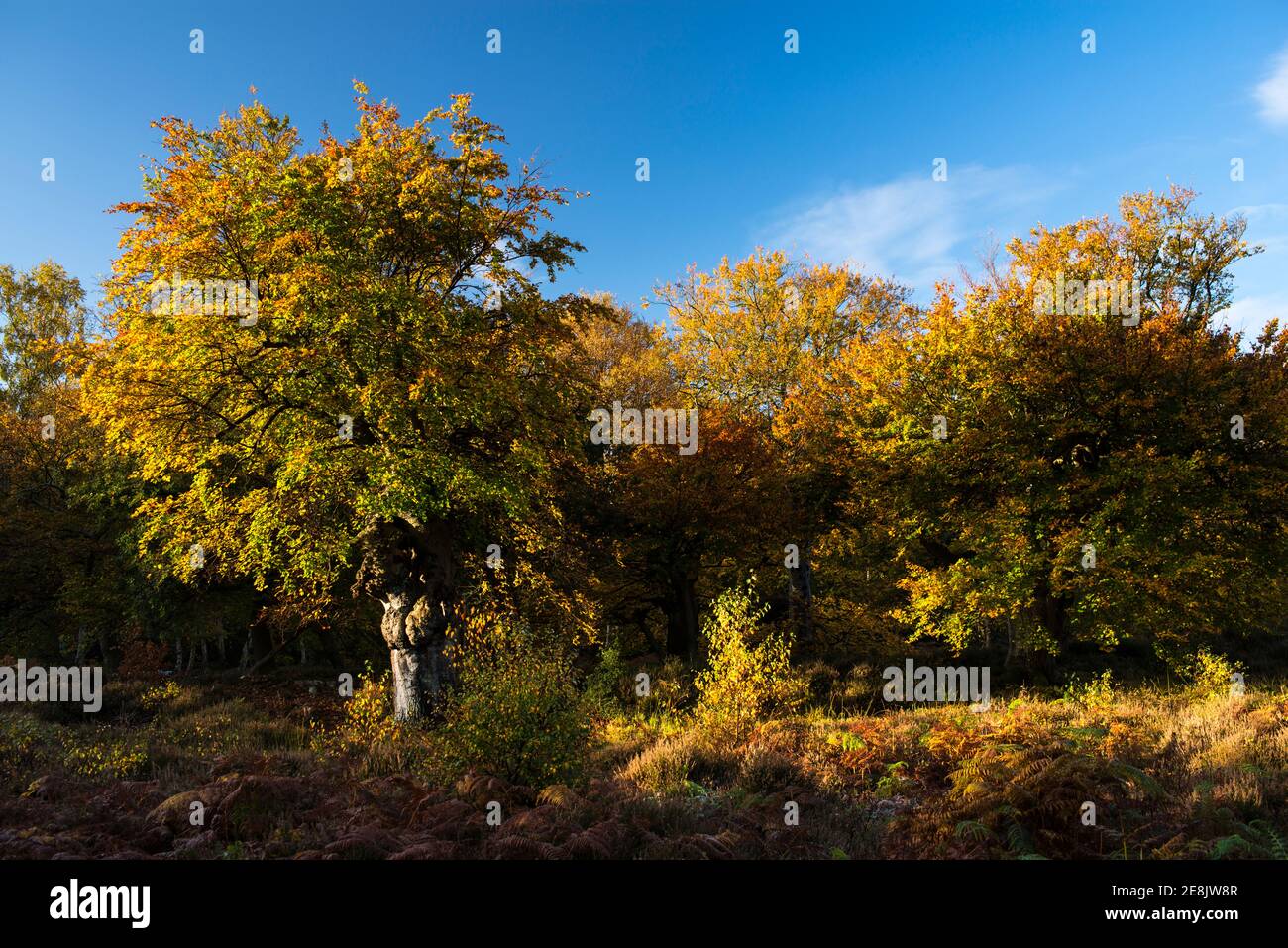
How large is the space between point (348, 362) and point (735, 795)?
33.2 ft

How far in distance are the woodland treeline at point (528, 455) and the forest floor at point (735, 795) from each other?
2974mm

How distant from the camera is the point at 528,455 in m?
13.3

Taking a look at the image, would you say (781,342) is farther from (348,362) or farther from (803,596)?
(348,362)

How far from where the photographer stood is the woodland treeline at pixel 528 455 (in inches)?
518

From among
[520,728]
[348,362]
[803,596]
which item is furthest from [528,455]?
[803,596]

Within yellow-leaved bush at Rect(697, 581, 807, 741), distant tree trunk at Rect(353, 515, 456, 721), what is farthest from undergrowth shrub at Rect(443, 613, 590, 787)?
distant tree trunk at Rect(353, 515, 456, 721)

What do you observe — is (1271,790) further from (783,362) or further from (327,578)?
(783,362)

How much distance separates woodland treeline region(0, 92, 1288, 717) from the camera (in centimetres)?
1316

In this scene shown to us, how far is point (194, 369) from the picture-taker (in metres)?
13.3

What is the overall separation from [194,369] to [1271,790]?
16400 millimetres

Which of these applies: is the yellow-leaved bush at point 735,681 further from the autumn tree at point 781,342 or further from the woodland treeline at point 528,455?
the autumn tree at point 781,342

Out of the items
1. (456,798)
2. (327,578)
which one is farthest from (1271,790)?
(327,578)

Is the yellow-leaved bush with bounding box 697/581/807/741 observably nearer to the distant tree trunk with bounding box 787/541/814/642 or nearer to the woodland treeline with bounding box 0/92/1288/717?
the woodland treeline with bounding box 0/92/1288/717
